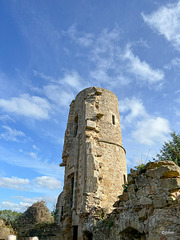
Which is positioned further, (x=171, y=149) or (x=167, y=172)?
(x=171, y=149)

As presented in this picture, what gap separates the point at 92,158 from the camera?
11.1 metres

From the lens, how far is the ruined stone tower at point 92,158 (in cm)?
1042

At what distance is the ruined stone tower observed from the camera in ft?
34.2

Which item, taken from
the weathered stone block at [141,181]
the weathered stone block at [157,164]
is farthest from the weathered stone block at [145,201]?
the weathered stone block at [157,164]

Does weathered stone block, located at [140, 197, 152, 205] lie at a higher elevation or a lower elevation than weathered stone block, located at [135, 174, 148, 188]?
lower

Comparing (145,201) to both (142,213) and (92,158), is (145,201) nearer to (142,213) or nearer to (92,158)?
(142,213)

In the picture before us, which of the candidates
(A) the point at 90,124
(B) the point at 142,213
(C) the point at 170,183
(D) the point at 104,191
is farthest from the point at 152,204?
(A) the point at 90,124

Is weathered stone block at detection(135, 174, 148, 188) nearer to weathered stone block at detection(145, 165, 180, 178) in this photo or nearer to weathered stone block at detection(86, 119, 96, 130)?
weathered stone block at detection(145, 165, 180, 178)

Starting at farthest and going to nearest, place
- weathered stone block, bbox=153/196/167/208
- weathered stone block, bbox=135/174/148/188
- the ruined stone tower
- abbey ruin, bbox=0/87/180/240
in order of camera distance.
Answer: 1. the ruined stone tower
2. weathered stone block, bbox=135/174/148/188
3. abbey ruin, bbox=0/87/180/240
4. weathered stone block, bbox=153/196/167/208

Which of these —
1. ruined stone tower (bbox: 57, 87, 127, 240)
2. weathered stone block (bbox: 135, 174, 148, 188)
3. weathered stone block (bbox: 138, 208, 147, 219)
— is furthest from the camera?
ruined stone tower (bbox: 57, 87, 127, 240)

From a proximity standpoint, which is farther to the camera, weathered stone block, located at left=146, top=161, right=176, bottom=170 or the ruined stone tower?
the ruined stone tower

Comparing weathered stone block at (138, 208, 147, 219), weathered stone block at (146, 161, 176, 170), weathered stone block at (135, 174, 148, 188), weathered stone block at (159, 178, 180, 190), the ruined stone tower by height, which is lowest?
weathered stone block at (138, 208, 147, 219)

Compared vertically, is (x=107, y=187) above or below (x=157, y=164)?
above

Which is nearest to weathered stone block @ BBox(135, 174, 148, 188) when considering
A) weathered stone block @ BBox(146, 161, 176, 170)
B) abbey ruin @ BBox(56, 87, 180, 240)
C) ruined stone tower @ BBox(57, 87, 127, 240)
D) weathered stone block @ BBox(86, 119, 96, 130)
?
abbey ruin @ BBox(56, 87, 180, 240)
